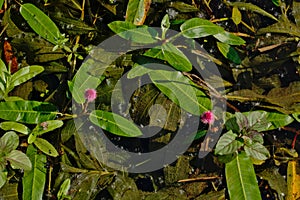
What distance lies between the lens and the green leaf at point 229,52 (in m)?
1.74

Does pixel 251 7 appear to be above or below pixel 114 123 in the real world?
above

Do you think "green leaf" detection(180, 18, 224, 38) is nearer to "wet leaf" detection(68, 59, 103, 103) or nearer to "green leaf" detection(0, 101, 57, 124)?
"wet leaf" detection(68, 59, 103, 103)

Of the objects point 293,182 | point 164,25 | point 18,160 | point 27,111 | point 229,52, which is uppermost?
point 164,25

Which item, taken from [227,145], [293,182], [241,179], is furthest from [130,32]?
[293,182]

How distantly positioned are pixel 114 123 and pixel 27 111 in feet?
0.81

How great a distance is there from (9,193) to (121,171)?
1.06ft

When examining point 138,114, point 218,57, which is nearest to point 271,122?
point 218,57

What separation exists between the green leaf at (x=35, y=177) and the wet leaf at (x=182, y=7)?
601mm

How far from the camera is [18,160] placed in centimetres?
157

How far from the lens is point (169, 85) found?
165 centimetres

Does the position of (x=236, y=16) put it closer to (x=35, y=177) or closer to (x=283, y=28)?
(x=283, y=28)

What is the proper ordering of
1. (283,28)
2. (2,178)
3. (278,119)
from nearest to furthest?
(2,178)
(278,119)
(283,28)

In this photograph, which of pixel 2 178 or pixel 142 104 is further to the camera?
pixel 142 104

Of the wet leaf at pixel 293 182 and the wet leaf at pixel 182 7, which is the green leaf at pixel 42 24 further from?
the wet leaf at pixel 293 182
